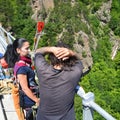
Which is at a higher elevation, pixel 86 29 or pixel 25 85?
pixel 25 85

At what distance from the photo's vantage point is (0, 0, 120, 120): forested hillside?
39.6 metres

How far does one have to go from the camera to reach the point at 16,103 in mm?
4191

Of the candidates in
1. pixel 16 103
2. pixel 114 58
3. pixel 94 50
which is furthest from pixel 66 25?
pixel 16 103

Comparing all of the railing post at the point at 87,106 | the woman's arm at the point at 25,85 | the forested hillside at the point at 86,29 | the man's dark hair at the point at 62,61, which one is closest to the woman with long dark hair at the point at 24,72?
the woman's arm at the point at 25,85

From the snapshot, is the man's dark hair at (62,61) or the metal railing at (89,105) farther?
the man's dark hair at (62,61)

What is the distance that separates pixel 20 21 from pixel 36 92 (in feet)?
124

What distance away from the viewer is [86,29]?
4497cm

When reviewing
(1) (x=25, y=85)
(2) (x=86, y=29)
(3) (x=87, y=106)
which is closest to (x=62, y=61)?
(3) (x=87, y=106)

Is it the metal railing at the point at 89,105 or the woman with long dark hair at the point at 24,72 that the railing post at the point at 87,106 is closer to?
the metal railing at the point at 89,105

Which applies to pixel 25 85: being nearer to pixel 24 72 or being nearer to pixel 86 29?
pixel 24 72

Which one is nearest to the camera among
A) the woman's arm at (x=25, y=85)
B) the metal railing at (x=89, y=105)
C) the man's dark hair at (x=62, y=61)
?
the metal railing at (x=89, y=105)

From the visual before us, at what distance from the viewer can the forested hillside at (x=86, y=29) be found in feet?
130

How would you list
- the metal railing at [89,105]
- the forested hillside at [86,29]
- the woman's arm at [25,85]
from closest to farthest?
the metal railing at [89,105], the woman's arm at [25,85], the forested hillside at [86,29]

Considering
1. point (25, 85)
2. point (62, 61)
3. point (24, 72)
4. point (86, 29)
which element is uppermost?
point (62, 61)
